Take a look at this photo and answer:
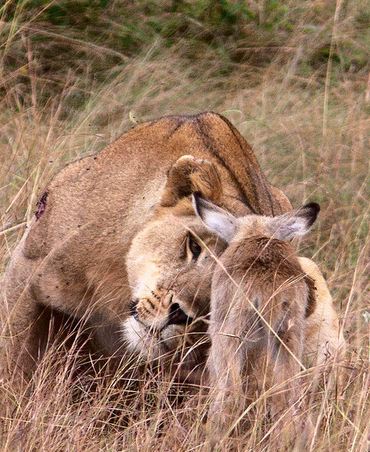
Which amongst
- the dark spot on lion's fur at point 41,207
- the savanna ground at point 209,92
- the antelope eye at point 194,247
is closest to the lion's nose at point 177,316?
the antelope eye at point 194,247

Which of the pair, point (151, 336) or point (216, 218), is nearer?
point (216, 218)

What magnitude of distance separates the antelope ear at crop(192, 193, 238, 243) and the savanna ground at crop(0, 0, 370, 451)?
679 mm

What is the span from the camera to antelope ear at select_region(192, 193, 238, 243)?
4.27 metres

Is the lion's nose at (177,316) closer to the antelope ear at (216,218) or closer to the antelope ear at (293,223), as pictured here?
the antelope ear at (216,218)

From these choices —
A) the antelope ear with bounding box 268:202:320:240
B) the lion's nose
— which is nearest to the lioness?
the lion's nose

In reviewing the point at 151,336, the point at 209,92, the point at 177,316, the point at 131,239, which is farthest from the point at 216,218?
the point at 209,92

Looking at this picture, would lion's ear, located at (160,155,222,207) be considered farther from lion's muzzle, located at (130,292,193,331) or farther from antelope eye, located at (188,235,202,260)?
lion's muzzle, located at (130,292,193,331)

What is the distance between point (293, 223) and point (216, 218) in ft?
0.89

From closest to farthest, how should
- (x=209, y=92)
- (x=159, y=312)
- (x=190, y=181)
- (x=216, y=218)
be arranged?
1. (x=216, y=218)
2. (x=159, y=312)
3. (x=190, y=181)
4. (x=209, y=92)

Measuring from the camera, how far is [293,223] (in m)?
4.37

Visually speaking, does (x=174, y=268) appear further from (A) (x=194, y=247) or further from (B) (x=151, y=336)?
(B) (x=151, y=336)

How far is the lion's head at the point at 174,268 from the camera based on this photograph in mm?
4324

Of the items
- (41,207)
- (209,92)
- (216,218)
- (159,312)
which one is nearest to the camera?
(216,218)

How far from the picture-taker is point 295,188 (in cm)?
711
